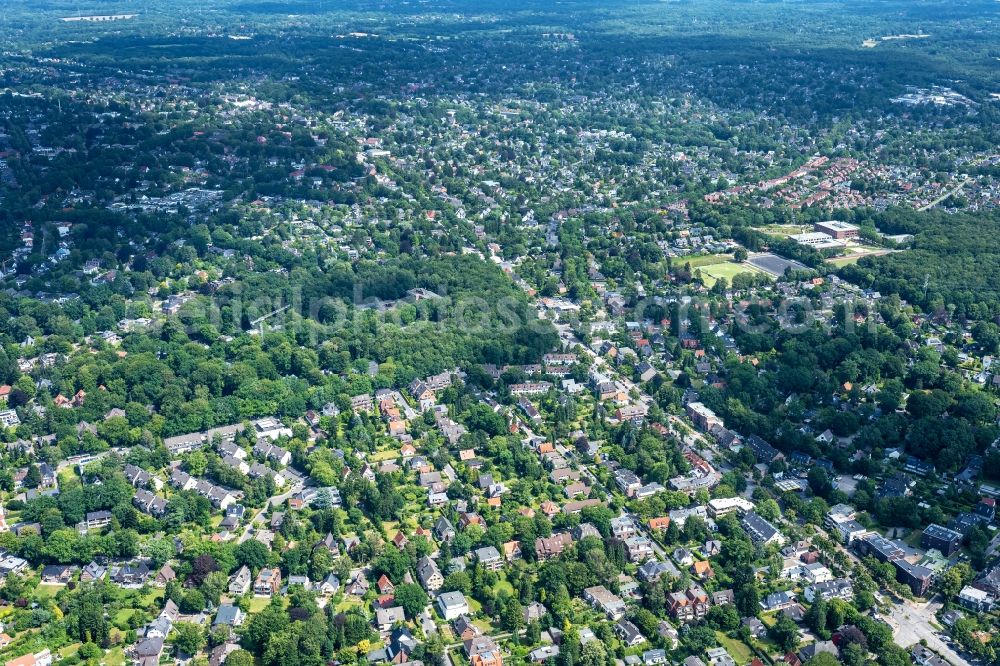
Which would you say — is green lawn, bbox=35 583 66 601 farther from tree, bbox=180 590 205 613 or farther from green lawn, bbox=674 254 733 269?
green lawn, bbox=674 254 733 269

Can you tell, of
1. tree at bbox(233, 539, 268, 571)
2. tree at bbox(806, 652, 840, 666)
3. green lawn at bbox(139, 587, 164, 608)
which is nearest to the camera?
tree at bbox(806, 652, 840, 666)

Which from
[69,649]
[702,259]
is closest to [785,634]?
[69,649]

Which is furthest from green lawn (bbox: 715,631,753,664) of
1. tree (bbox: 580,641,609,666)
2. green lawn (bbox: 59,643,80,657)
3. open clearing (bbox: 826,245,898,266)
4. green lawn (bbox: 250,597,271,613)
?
open clearing (bbox: 826,245,898,266)

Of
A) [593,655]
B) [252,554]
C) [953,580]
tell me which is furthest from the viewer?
[252,554]

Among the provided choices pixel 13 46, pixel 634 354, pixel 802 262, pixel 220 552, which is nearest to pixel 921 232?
pixel 802 262

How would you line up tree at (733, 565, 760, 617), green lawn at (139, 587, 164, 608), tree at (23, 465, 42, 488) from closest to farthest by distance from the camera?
1. tree at (733, 565, 760, 617)
2. green lawn at (139, 587, 164, 608)
3. tree at (23, 465, 42, 488)

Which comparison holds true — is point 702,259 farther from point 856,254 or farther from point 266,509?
point 266,509
